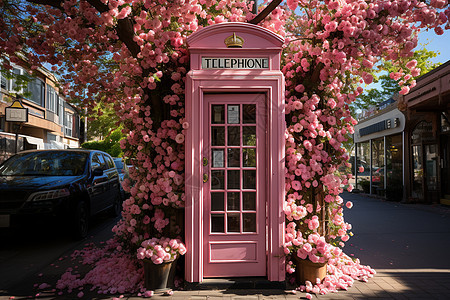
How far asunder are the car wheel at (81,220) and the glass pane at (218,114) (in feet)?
12.0

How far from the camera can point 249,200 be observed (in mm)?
4273

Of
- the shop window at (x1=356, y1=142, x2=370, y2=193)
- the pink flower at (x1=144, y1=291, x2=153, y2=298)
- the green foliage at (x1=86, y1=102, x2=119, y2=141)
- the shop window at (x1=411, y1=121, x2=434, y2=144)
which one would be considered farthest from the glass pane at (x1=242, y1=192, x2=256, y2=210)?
the shop window at (x1=356, y1=142, x2=370, y2=193)

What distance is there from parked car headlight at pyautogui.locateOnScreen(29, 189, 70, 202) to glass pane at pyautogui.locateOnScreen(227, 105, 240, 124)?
3.55 metres

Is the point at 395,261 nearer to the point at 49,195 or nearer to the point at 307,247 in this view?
the point at 307,247

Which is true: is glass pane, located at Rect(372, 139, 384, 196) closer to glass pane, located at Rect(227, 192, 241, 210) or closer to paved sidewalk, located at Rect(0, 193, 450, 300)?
paved sidewalk, located at Rect(0, 193, 450, 300)

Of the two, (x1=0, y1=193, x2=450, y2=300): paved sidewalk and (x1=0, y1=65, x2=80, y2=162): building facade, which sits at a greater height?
(x1=0, y1=65, x2=80, y2=162): building facade

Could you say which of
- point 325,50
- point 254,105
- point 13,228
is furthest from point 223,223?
point 13,228

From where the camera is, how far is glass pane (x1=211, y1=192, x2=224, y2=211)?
424cm

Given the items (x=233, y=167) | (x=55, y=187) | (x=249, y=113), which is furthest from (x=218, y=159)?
(x=55, y=187)

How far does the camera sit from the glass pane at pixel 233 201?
4.25 meters

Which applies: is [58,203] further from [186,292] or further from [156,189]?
[186,292]

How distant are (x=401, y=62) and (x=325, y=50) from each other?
3.54 ft

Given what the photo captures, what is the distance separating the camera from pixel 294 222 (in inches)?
174

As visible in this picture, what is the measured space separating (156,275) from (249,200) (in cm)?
145
